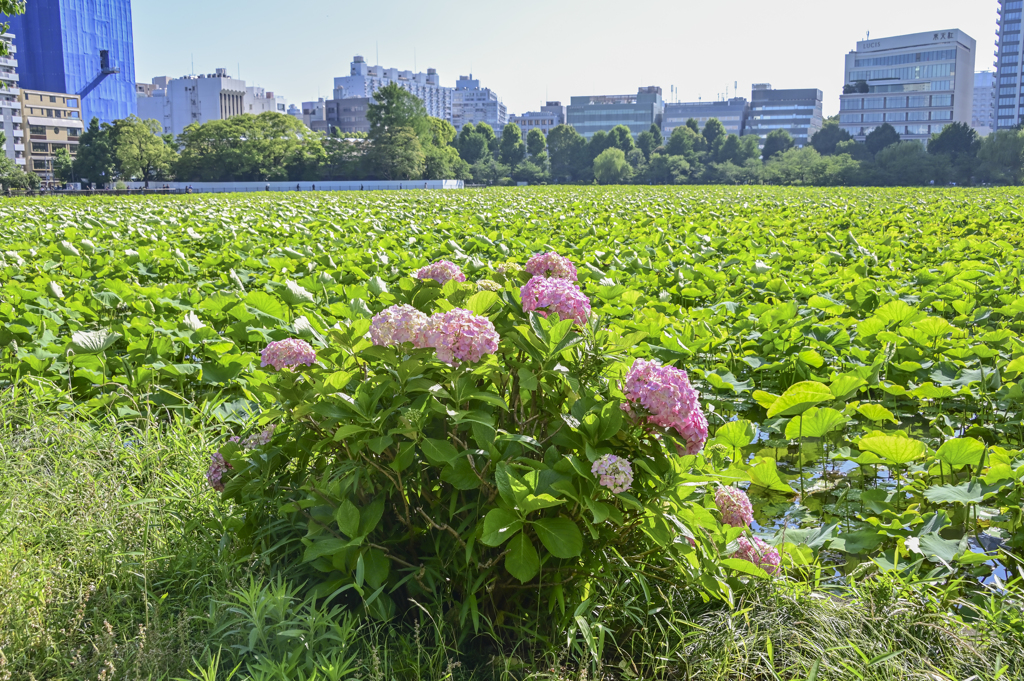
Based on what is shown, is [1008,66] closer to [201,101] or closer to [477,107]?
[477,107]

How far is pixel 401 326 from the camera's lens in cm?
169

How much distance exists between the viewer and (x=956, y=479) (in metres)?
2.51

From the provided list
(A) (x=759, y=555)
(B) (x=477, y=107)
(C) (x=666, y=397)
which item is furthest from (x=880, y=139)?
(B) (x=477, y=107)

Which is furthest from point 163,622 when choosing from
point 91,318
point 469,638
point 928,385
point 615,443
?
point 91,318

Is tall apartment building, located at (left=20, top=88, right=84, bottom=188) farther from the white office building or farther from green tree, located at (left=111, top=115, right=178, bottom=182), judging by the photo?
the white office building

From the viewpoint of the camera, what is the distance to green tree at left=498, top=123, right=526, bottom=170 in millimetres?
83750

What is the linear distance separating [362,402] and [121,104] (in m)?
149

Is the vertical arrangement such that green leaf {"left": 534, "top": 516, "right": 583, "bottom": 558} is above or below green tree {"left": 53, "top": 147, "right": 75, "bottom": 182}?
below

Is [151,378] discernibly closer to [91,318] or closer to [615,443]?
[91,318]

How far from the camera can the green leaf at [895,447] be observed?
6.85 ft

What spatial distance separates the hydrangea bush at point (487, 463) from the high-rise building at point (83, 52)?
124 m

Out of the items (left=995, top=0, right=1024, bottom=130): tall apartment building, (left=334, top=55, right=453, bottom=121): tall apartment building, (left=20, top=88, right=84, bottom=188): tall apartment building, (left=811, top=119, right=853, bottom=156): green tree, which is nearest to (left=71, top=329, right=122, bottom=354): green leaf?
(left=811, top=119, right=853, bottom=156): green tree

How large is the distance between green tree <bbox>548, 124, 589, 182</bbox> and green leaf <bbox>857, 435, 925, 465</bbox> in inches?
3215

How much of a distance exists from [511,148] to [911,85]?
163 ft
